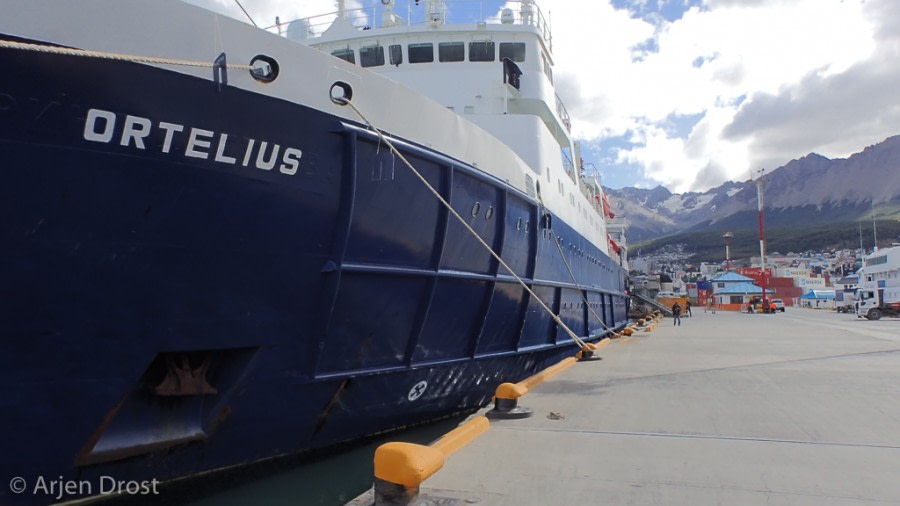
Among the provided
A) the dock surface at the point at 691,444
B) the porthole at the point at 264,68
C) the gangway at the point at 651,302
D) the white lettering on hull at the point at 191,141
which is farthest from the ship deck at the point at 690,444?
the gangway at the point at 651,302

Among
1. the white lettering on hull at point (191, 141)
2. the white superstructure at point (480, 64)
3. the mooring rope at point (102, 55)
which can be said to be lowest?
the white lettering on hull at point (191, 141)

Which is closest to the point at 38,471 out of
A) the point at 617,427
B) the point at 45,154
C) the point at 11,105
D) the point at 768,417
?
the point at 45,154

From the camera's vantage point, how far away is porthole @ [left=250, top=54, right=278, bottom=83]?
4246 mm

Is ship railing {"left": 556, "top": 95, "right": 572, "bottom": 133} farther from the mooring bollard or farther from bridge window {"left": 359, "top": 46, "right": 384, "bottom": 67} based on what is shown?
the mooring bollard

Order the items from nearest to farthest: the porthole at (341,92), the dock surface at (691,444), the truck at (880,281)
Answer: the dock surface at (691,444)
the porthole at (341,92)
the truck at (880,281)

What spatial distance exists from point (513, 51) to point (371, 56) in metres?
2.47

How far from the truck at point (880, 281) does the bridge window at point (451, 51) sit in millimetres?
31340

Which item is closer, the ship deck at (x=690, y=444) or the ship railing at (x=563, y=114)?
the ship deck at (x=690, y=444)

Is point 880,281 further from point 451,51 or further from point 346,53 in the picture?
point 346,53

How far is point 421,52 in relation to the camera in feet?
33.8

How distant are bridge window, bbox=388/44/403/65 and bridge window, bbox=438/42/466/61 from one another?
670 millimetres

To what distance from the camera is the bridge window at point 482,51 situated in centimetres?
1030

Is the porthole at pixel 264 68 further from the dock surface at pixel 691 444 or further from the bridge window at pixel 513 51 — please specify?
the bridge window at pixel 513 51

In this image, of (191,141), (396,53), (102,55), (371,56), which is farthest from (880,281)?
(102,55)
